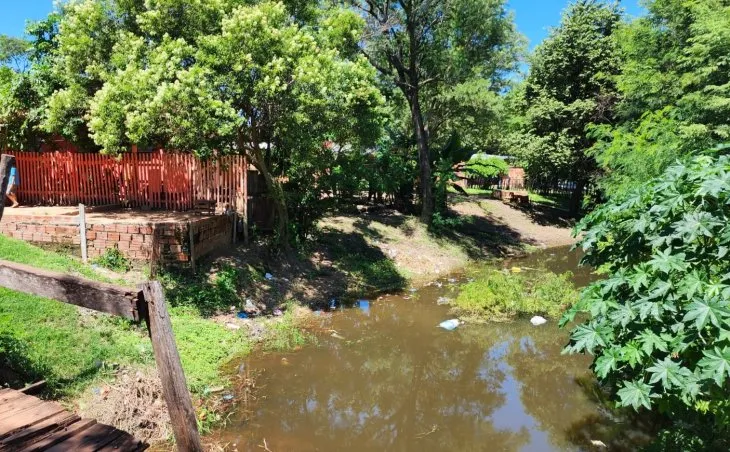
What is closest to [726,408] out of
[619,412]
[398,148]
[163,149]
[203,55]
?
[619,412]

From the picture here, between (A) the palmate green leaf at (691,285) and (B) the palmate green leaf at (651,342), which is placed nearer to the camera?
(A) the palmate green leaf at (691,285)

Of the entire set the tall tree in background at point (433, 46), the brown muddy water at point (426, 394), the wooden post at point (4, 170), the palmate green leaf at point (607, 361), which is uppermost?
the tall tree in background at point (433, 46)

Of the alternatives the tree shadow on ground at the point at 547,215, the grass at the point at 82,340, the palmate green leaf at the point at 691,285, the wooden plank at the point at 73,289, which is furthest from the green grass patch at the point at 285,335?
the tree shadow on ground at the point at 547,215

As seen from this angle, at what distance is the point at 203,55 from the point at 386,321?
5878mm

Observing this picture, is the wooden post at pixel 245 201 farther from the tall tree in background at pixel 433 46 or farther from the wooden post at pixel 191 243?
the tall tree in background at pixel 433 46

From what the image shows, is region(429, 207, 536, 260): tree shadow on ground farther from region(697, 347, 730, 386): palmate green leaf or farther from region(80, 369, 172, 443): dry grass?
region(697, 347, 730, 386): palmate green leaf

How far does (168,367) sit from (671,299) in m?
3.53

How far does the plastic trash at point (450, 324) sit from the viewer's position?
8810 millimetres

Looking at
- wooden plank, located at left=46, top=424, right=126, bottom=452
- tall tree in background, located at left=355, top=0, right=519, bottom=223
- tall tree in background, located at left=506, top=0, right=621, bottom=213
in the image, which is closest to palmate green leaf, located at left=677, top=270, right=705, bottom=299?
wooden plank, located at left=46, top=424, right=126, bottom=452

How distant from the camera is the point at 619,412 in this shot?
585 centimetres

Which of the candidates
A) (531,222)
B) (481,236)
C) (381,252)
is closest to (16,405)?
(381,252)


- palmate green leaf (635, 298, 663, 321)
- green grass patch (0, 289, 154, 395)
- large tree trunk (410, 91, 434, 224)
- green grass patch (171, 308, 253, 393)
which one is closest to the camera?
palmate green leaf (635, 298, 663, 321)

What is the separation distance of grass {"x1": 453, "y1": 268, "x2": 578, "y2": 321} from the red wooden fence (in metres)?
5.51

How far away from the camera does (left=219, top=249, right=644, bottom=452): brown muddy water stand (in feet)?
17.8
